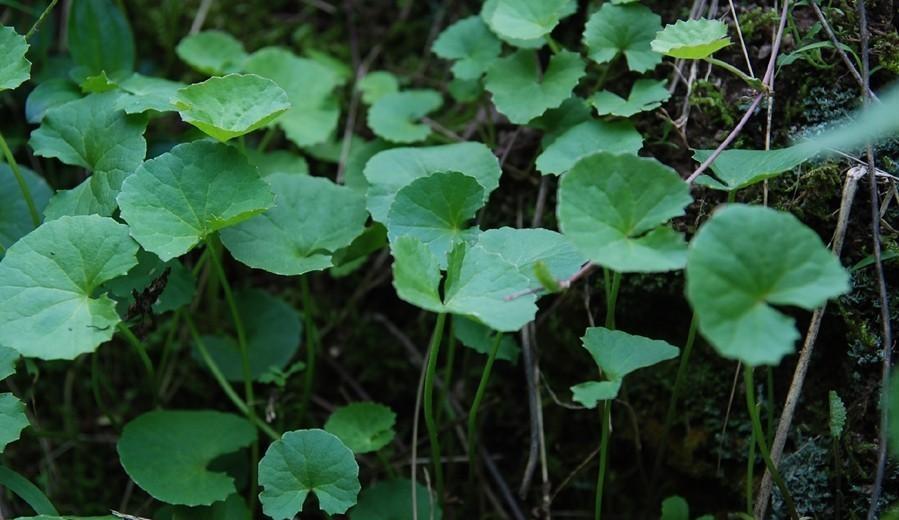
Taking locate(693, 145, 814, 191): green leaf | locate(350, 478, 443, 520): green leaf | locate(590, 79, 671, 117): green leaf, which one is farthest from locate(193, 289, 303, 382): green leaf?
locate(693, 145, 814, 191): green leaf

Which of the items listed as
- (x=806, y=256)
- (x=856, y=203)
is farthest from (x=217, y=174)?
(x=856, y=203)

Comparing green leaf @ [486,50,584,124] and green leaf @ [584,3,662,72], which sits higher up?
green leaf @ [584,3,662,72]

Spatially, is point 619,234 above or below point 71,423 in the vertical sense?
above

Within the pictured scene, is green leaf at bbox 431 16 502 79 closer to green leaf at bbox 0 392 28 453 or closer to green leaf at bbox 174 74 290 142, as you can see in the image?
green leaf at bbox 174 74 290 142

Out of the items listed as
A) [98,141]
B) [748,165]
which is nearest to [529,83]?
[748,165]

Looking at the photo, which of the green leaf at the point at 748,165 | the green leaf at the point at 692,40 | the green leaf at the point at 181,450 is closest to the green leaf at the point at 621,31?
the green leaf at the point at 692,40

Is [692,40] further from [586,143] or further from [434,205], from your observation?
[434,205]

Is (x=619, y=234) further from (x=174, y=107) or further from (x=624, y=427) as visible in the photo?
(x=174, y=107)

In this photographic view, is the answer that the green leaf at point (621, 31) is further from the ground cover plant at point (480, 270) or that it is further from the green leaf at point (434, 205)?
the green leaf at point (434, 205)
